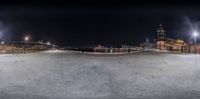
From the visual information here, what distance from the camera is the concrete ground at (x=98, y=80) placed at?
1399 centimetres

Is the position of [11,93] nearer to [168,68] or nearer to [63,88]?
[63,88]

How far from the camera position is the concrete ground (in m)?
14.0

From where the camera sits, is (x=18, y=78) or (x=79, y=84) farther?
(x=18, y=78)

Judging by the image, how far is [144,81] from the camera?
54.0ft

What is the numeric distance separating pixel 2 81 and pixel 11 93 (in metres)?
2.68

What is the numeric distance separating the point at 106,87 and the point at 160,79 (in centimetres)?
353

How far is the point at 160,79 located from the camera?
16.9 m

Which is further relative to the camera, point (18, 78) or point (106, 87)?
point (18, 78)

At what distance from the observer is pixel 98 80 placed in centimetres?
1650

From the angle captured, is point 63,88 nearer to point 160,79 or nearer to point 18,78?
point 18,78

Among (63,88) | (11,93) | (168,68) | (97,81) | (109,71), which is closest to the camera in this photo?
(11,93)

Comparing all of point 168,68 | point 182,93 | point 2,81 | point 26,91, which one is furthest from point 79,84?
point 168,68

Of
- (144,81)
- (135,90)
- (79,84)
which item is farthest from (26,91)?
(144,81)

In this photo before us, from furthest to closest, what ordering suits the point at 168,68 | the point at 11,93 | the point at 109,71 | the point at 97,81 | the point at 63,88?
the point at 168,68, the point at 109,71, the point at 97,81, the point at 63,88, the point at 11,93
